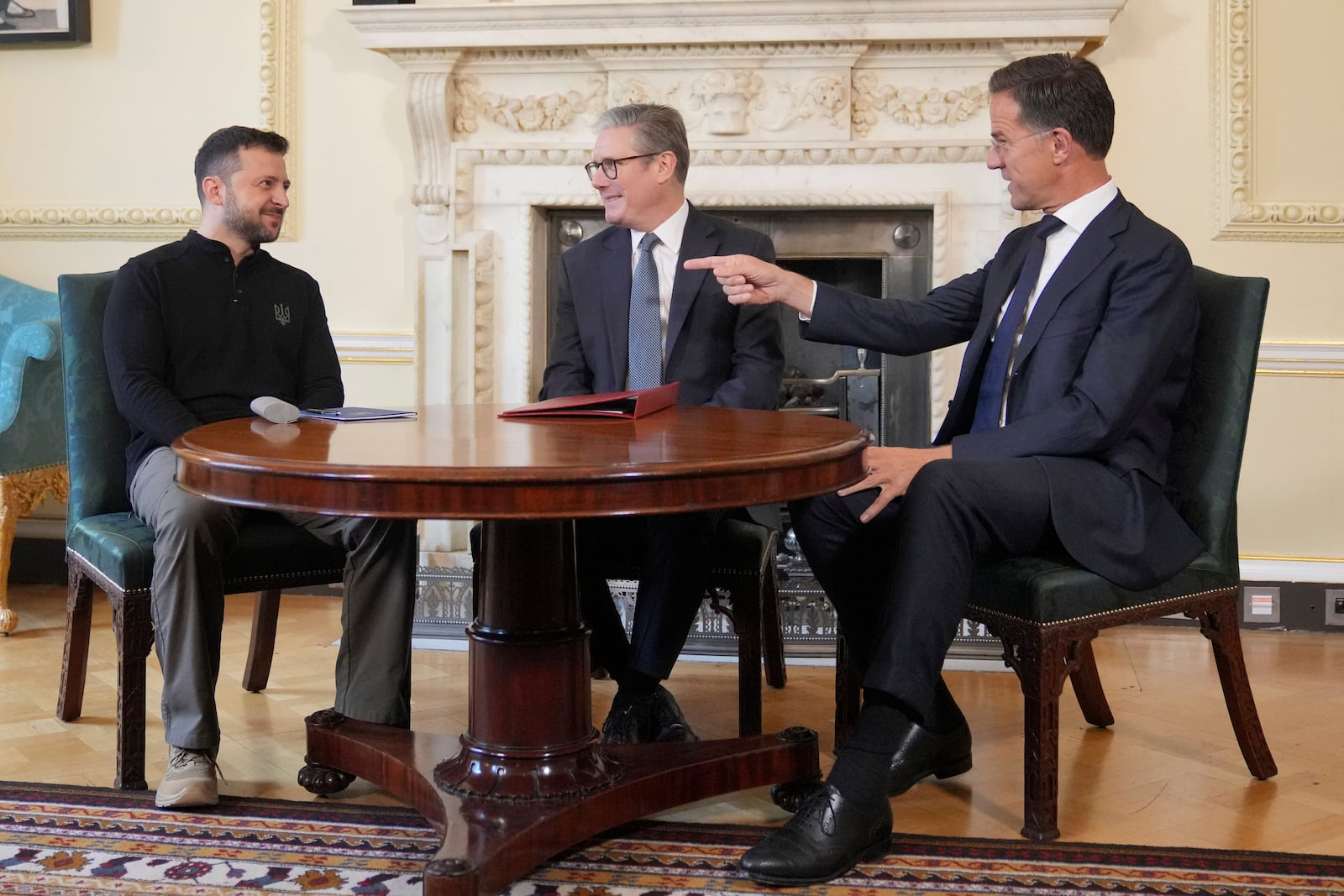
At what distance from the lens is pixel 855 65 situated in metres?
3.55

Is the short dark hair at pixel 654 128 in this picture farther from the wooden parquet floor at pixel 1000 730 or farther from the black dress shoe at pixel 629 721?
the wooden parquet floor at pixel 1000 730

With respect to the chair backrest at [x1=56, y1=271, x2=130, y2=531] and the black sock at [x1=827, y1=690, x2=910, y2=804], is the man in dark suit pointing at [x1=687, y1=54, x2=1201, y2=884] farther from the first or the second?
the chair backrest at [x1=56, y1=271, x2=130, y2=531]

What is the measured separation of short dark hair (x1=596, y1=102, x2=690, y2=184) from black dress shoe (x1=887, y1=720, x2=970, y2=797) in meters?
1.26

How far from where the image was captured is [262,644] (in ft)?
9.49

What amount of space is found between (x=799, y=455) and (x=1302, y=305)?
2567 mm

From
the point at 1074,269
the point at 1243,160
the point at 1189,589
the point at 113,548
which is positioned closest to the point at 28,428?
the point at 113,548

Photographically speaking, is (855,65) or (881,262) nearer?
(855,65)

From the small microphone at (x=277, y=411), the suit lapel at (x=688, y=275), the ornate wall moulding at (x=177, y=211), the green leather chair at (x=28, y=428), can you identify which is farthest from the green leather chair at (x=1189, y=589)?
the ornate wall moulding at (x=177, y=211)

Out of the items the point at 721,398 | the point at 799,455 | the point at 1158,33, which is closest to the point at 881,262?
the point at 1158,33

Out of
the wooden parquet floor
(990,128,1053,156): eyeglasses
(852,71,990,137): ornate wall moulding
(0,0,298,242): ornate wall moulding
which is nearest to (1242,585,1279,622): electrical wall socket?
the wooden parquet floor

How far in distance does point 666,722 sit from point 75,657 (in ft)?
4.11

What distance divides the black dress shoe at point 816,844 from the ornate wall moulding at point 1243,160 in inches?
95.6

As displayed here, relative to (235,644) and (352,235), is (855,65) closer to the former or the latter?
(352,235)

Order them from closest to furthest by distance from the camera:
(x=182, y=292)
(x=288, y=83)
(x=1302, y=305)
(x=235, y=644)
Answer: (x=182, y=292) → (x=235, y=644) → (x=1302, y=305) → (x=288, y=83)
